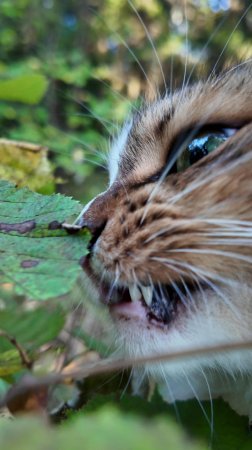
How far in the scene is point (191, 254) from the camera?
1.11 meters

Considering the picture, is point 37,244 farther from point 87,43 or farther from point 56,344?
point 87,43

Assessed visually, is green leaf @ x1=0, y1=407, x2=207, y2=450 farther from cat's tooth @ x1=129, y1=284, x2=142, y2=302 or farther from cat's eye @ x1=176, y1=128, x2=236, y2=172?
cat's eye @ x1=176, y1=128, x2=236, y2=172

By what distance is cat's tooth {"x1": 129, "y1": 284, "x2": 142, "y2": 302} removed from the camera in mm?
1190

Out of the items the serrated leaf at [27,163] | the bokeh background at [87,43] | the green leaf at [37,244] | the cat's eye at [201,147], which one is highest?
the bokeh background at [87,43]

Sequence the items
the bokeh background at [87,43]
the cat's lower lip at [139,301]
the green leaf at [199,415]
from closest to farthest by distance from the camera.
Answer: the green leaf at [199,415]
the cat's lower lip at [139,301]
the bokeh background at [87,43]

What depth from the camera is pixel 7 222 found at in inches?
38.9

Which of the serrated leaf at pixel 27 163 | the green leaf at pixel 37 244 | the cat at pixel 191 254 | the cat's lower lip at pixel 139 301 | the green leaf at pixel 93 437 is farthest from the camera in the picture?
the serrated leaf at pixel 27 163

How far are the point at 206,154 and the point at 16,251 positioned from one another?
1.97ft

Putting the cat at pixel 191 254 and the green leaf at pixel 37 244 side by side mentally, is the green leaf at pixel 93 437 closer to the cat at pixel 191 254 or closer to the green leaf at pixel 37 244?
the green leaf at pixel 37 244

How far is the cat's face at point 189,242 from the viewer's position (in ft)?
3.67

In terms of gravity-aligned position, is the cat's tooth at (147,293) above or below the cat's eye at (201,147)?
below

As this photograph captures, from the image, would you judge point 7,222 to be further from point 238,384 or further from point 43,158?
point 43,158

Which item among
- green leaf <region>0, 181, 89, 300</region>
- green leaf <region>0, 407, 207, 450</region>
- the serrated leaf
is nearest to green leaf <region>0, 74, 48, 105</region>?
the serrated leaf

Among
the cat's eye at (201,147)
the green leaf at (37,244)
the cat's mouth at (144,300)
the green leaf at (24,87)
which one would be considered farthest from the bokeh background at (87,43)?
the green leaf at (37,244)
